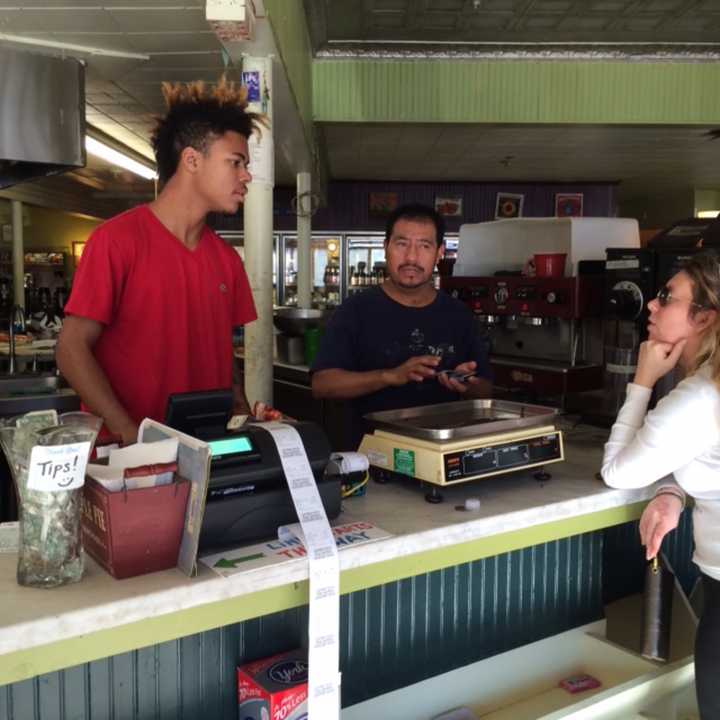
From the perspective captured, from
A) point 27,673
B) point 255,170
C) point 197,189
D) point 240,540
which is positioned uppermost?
point 255,170

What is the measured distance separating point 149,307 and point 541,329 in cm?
215

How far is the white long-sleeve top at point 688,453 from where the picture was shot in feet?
5.08

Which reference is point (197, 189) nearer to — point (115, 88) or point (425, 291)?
point (425, 291)

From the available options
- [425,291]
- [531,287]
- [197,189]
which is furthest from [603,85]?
[197,189]

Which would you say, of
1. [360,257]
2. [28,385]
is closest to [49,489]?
[28,385]

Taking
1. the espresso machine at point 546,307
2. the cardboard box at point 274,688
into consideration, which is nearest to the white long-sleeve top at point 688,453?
the cardboard box at point 274,688

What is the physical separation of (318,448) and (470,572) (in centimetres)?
82

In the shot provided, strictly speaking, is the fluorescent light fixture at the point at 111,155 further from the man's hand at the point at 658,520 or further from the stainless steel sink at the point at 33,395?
the man's hand at the point at 658,520

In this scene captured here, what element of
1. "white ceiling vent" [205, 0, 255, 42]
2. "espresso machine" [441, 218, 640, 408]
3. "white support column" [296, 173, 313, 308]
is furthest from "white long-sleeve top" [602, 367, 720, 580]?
"white support column" [296, 173, 313, 308]

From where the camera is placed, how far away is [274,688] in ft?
4.75

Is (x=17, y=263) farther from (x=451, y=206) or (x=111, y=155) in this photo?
(x=451, y=206)

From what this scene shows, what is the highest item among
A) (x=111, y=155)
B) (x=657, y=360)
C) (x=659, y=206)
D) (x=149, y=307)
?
(x=659, y=206)

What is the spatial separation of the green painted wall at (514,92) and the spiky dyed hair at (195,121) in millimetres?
4529

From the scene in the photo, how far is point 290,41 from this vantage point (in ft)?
14.0
